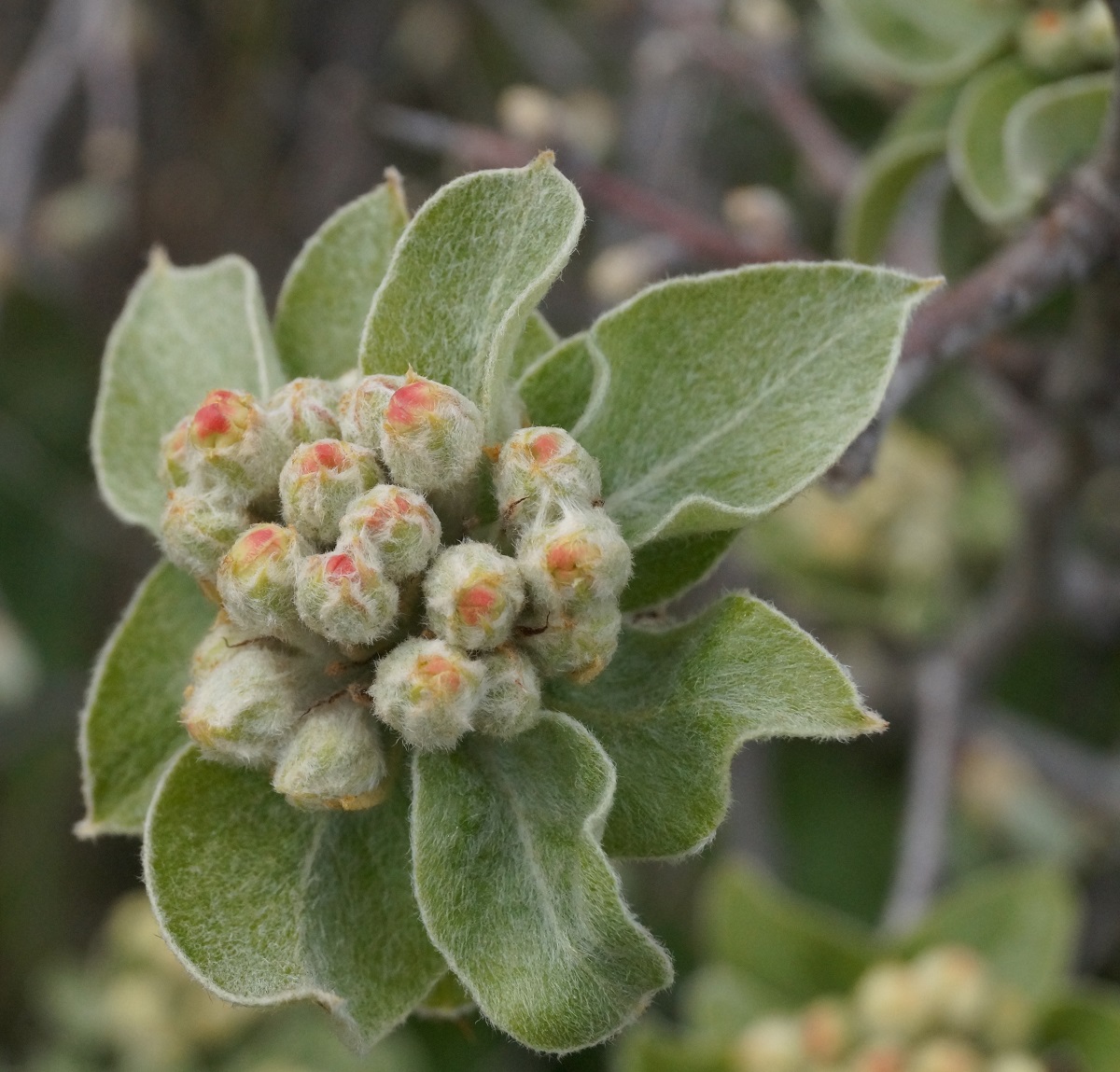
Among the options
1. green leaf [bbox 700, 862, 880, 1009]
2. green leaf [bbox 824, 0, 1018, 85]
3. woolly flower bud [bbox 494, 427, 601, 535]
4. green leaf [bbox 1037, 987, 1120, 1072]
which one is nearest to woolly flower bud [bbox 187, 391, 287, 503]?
woolly flower bud [bbox 494, 427, 601, 535]

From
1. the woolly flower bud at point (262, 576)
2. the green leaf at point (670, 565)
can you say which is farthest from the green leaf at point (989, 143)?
the woolly flower bud at point (262, 576)

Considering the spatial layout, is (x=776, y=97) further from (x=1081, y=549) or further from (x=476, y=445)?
(x=476, y=445)

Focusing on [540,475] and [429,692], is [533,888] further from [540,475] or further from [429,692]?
[540,475]

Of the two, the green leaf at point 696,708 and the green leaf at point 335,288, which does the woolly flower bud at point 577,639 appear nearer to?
the green leaf at point 696,708

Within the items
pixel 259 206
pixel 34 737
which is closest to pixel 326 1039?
pixel 34 737

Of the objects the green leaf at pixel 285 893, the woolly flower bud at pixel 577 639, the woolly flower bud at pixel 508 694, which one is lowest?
the green leaf at pixel 285 893

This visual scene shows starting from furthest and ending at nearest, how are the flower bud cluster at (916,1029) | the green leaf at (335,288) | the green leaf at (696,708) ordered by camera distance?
1. the flower bud cluster at (916,1029)
2. the green leaf at (335,288)
3. the green leaf at (696,708)
